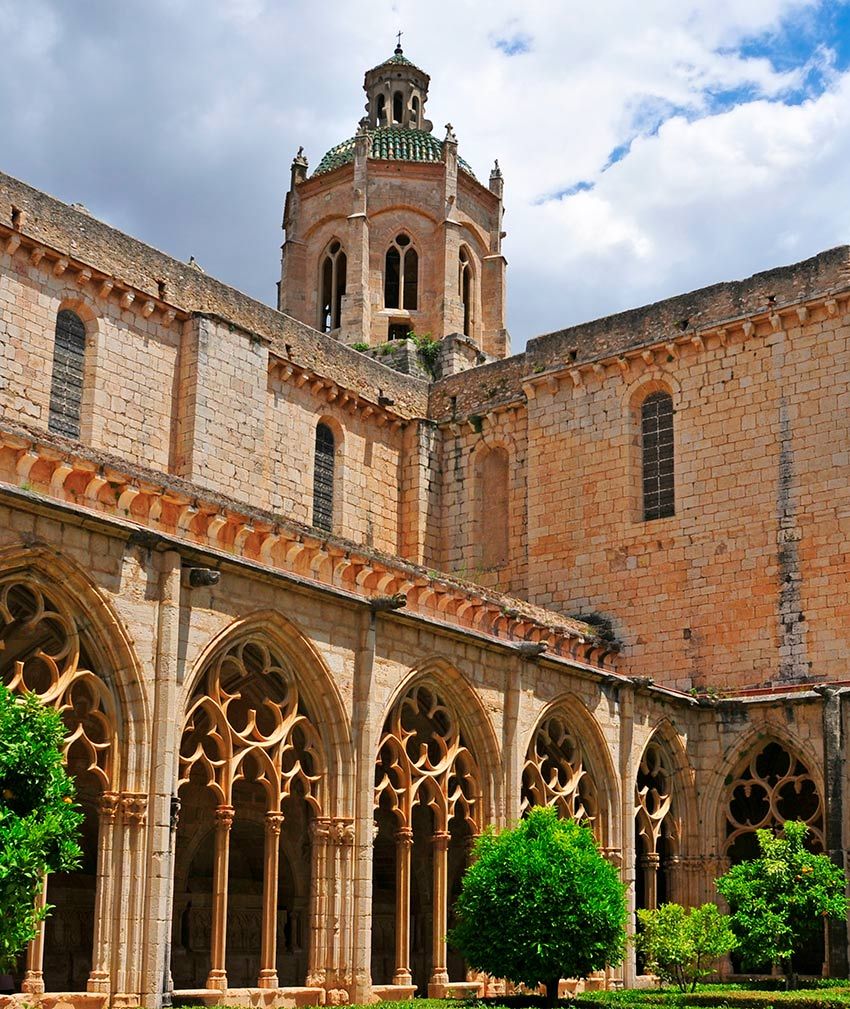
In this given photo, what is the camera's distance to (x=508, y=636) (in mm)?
21172

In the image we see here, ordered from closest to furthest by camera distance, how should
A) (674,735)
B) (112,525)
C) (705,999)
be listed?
1. (112,525)
2. (705,999)
3. (674,735)

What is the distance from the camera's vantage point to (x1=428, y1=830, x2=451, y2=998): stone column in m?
16.2

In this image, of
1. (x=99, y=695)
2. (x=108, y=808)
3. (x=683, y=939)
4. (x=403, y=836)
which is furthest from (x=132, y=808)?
(x=683, y=939)

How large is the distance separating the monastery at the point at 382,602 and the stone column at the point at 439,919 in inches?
1.5

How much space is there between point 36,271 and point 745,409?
1106 centimetres

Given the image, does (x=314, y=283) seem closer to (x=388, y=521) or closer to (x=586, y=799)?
(x=388, y=521)

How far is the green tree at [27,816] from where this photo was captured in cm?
948

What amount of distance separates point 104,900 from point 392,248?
23259 millimetres

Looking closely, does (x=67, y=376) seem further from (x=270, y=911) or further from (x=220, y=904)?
(x=220, y=904)

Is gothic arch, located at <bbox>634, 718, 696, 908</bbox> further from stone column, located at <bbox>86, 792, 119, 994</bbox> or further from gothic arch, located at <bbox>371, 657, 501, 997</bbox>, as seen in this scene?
stone column, located at <bbox>86, 792, 119, 994</bbox>

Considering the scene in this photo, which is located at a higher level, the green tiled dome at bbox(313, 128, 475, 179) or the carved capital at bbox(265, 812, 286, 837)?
the green tiled dome at bbox(313, 128, 475, 179)

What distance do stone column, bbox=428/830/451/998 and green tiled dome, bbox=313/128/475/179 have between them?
823 inches

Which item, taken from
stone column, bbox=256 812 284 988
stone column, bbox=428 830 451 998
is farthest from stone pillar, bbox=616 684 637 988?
stone column, bbox=256 812 284 988

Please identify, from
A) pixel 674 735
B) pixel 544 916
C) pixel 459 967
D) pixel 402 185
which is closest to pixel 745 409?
pixel 674 735
